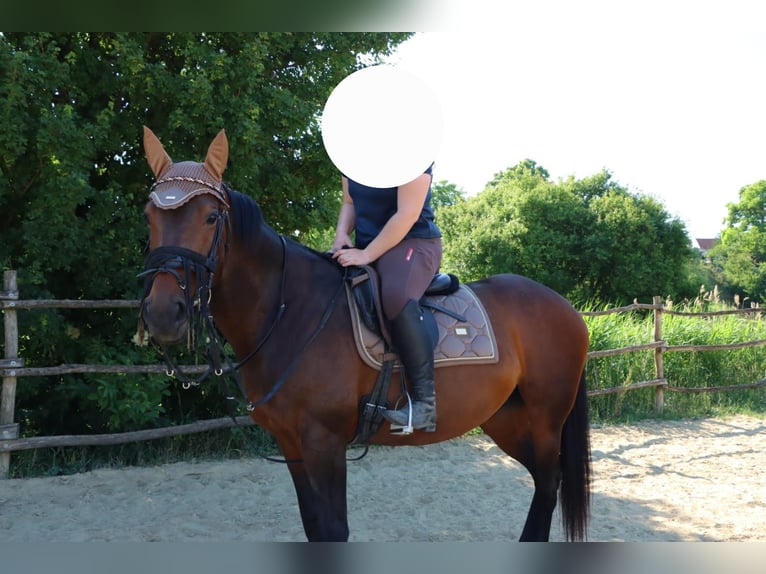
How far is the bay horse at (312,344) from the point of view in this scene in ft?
7.30

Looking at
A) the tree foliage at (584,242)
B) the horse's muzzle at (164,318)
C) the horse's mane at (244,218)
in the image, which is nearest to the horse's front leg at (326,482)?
the horse's muzzle at (164,318)

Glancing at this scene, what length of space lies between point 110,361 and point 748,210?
40053 millimetres

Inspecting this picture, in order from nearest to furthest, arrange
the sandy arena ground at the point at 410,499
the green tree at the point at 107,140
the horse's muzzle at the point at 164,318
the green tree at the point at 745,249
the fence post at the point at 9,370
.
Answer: the horse's muzzle at the point at 164,318
the sandy arena ground at the point at 410,499
the green tree at the point at 107,140
the fence post at the point at 9,370
the green tree at the point at 745,249

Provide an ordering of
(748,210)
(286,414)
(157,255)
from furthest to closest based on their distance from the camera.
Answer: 1. (748,210)
2. (286,414)
3. (157,255)

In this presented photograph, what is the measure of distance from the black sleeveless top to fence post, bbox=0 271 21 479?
429cm

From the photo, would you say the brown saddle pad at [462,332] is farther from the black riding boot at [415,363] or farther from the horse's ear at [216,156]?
the horse's ear at [216,156]

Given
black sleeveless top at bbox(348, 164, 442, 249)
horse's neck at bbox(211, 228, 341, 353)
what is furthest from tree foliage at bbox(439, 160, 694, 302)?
horse's neck at bbox(211, 228, 341, 353)

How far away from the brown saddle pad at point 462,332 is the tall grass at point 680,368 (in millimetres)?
5918

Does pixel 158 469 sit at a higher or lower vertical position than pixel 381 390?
lower

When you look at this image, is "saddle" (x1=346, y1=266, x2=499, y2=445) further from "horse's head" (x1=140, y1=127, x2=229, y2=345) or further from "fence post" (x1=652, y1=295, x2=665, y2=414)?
"fence post" (x1=652, y1=295, x2=665, y2=414)

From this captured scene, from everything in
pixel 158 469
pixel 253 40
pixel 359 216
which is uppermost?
pixel 253 40
